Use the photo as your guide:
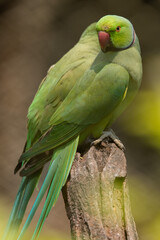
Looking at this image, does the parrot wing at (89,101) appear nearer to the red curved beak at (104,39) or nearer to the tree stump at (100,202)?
the red curved beak at (104,39)

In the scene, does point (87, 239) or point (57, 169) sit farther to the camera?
point (57, 169)

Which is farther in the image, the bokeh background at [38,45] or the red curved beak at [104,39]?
the bokeh background at [38,45]

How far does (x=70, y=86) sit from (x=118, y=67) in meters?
0.19

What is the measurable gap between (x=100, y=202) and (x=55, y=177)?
16.1 inches

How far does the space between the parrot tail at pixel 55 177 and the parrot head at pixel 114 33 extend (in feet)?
1.21

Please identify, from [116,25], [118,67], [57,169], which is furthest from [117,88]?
[57,169]

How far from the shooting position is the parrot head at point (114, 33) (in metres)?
1.68

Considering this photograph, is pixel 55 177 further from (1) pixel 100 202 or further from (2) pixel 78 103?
(1) pixel 100 202

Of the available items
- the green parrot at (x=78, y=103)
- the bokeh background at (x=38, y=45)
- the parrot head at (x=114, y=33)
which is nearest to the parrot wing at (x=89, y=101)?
the green parrot at (x=78, y=103)

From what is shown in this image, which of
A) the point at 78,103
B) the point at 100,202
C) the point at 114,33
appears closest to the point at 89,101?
the point at 78,103

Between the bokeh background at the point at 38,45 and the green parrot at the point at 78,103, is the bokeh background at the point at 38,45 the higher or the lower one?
the higher one

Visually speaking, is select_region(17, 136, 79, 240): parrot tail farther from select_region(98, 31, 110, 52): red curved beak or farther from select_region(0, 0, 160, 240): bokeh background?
select_region(0, 0, 160, 240): bokeh background

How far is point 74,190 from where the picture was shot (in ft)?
3.95

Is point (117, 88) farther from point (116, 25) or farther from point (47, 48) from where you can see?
point (47, 48)
